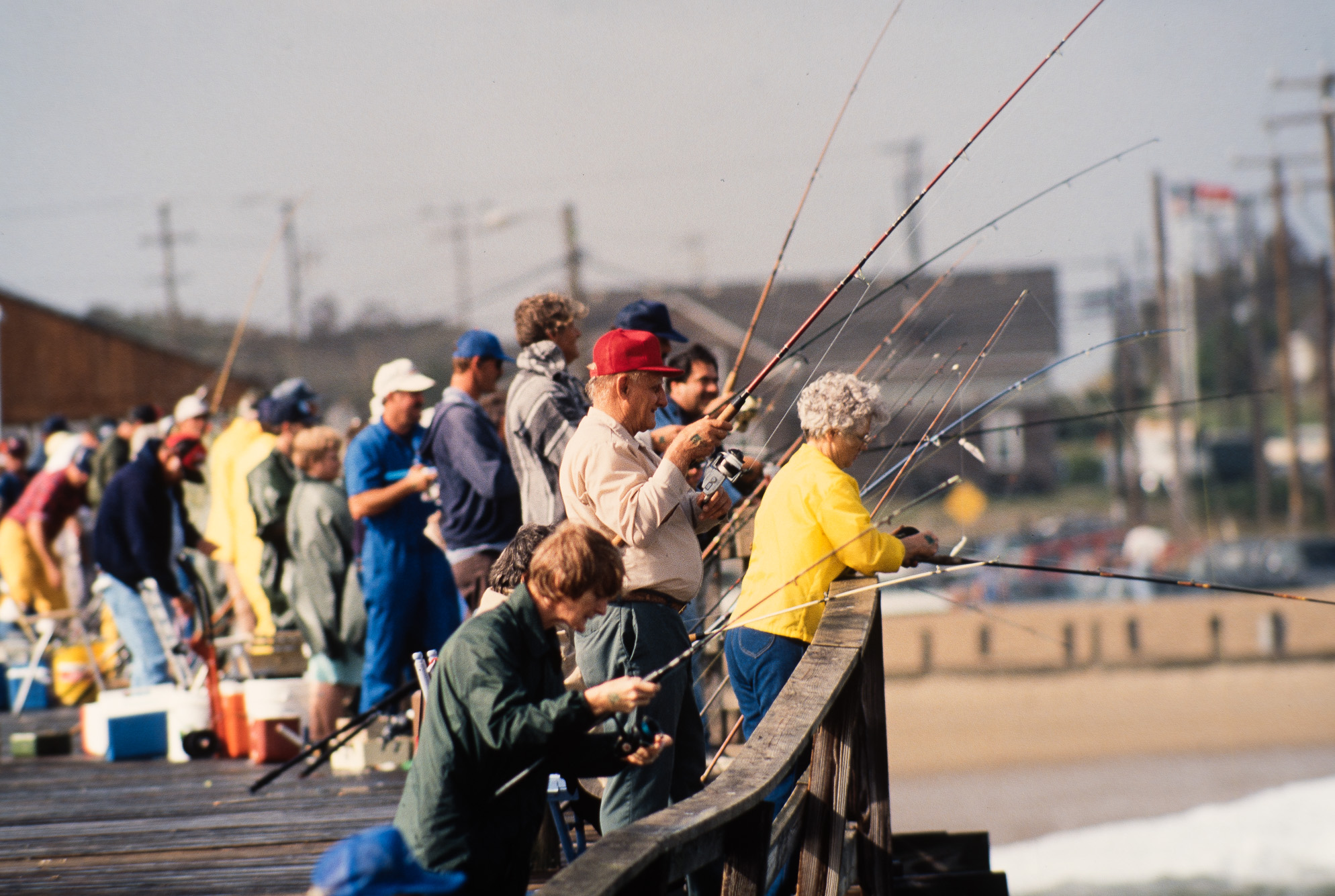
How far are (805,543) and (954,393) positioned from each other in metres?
1.12

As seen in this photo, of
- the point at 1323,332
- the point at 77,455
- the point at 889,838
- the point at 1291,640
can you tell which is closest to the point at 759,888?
the point at 889,838

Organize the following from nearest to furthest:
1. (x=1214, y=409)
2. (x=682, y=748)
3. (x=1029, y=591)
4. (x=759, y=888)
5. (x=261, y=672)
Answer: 1. (x=759, y=888)
2. (x=682, y=748)
3. (x=261, y=672)
4. (x=1029, y=591)
5. (x=1214, y=409)

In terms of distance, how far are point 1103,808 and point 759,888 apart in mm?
26386

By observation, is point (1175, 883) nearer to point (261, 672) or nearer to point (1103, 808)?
point (1103, 808)

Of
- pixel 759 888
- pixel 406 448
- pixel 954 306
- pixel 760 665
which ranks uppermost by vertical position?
pixel 954 306

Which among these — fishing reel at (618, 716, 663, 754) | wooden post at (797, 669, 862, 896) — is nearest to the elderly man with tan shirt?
fishing reel at (618, 716, 663, 754)

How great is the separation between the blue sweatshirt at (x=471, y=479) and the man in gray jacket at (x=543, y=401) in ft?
1.16

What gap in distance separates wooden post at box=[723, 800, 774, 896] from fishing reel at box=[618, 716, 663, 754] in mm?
290

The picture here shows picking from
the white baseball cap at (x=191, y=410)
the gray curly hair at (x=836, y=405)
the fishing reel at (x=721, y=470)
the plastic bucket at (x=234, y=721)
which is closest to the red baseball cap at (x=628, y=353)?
the fishing reel at (x=721, y=470)

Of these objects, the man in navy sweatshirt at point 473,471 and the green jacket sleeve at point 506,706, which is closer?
the green jacket sleeve at point 506,706

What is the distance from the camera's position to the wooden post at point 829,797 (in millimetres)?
3736

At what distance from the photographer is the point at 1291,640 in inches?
1244

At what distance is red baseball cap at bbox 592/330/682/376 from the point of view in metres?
3.44

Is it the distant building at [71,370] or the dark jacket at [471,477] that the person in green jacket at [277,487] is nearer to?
the dark jacket at [471,477]
